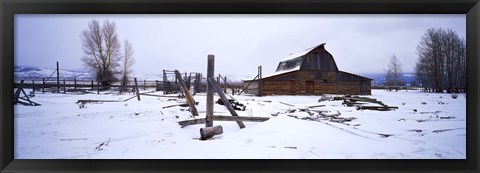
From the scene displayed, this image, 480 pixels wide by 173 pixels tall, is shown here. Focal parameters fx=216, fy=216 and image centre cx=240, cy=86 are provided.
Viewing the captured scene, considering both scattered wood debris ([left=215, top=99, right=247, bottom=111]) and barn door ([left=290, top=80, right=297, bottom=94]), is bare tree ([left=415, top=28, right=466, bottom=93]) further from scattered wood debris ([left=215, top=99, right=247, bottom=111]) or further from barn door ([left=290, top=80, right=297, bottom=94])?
barn door ([left=290, top=80, right=297, bottom=94])

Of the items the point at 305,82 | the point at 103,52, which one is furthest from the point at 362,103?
the point at 103,52

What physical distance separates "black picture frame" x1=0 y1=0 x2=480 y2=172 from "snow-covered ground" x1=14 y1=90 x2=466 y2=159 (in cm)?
12

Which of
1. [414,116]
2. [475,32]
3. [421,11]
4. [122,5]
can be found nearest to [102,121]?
[122,5]

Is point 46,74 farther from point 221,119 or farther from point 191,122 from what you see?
point 221,119

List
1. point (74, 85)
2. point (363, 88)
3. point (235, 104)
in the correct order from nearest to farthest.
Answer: point (74, 85), point (363, 88), point (235, 104)

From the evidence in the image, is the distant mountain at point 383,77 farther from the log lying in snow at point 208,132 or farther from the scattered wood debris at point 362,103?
the log lying in snow at point 208,132

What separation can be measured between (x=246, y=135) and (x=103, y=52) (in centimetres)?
241

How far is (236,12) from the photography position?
2.44 metres

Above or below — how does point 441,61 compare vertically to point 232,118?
above

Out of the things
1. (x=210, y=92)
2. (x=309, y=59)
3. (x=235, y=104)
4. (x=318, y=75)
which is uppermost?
(x=309, y=59)

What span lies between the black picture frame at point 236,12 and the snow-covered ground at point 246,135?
119 millimetres

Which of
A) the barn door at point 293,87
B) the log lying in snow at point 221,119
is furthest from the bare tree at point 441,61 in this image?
the barn door at point 293,87

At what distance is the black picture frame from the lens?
233cm

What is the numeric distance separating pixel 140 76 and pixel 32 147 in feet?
5.01
